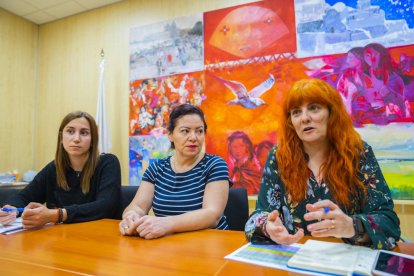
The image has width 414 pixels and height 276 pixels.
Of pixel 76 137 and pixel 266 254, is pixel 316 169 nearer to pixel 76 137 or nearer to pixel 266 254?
pixel 266 254

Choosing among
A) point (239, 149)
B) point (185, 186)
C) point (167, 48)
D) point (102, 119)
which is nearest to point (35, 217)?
point (185, 186)

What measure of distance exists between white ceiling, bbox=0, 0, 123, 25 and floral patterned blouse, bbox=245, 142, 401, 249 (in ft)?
10.9

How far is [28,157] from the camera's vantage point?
152 inches

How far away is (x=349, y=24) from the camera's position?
95.5 inches

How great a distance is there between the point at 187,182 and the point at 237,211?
1.11 ft

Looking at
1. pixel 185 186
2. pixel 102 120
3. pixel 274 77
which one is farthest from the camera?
pixel 102 120

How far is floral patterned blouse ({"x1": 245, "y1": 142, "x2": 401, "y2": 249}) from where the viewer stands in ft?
3.09

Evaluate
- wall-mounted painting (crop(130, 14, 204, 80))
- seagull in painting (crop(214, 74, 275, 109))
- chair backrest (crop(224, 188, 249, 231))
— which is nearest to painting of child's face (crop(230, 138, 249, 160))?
seagull in painting (crop(214, 74, 275, 109))

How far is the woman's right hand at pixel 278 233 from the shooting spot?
932mm

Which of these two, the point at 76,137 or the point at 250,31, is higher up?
the point at 250,31

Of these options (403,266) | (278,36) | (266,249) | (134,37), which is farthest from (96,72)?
(403,266)

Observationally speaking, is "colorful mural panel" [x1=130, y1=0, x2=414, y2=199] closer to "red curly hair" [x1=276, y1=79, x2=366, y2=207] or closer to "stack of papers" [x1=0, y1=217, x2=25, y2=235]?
"red curly hair" [x1=276, y1=79, x2=366, y2=207]

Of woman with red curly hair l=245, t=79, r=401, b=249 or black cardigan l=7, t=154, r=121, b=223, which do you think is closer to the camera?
woman with red curly hair l=245, t=79, r=401, b=249

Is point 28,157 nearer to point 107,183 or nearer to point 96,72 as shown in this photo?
point 96,72
